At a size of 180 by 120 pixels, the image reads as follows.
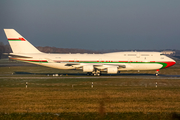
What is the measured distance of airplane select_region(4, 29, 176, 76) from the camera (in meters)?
43.5

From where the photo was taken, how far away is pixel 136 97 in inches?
832

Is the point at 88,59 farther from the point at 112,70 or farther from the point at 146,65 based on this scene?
the point at 146,65

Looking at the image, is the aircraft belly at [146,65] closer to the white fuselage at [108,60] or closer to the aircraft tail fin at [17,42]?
the white fuselage at [108,60]

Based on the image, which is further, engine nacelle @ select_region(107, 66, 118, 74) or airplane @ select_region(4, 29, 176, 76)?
airplane @ select_region(4, 29, 176, 76)

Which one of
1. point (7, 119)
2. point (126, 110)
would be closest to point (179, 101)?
point (126, 110)

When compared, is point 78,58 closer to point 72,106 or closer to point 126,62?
point 126,62

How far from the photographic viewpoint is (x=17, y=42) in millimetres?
44406

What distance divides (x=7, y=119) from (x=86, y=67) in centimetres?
2890

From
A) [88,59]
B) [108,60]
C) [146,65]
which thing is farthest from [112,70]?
[146,65]

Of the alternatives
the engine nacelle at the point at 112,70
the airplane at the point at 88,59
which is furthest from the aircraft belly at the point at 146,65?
the engine nacelle at the point at 112,70

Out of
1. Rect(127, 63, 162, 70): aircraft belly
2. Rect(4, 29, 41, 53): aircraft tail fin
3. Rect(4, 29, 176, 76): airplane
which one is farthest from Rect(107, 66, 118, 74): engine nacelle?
Rect(4, 29, 41, 53): aircraft tail fin

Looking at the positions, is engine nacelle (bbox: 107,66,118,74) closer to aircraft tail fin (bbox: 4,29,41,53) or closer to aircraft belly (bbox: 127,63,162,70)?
aircraft belly (bbox: 127,63,162,70)

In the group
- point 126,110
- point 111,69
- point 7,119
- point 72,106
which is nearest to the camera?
point 7,119

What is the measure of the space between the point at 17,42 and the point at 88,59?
14907 millimetres
